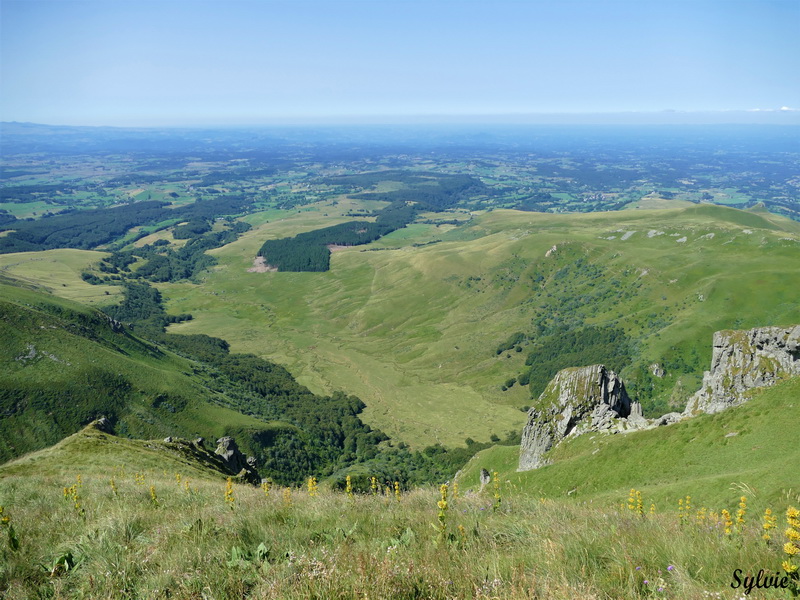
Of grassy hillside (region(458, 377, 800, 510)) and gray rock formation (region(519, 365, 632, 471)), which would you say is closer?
grassy hillside (region(458, 377, 800, 510))

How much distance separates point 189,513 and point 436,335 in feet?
515

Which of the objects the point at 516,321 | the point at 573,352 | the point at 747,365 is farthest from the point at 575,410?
the point at 516,321

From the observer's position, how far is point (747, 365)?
50562 millimetres

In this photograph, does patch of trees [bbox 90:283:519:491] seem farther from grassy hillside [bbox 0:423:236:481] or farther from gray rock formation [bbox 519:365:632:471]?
grassy hillside [bbox 0:423:236:481]

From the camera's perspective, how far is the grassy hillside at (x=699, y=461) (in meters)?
Answer: 23.9

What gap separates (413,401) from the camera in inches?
5022

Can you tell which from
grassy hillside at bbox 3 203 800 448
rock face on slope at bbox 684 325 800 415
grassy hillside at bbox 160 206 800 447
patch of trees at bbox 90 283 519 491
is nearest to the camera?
rock face on slope at bbox 684 325 800 415

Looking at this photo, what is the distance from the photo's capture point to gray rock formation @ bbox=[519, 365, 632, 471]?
52.4m

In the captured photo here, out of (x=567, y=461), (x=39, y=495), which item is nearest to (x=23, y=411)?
(x=39, y=495)

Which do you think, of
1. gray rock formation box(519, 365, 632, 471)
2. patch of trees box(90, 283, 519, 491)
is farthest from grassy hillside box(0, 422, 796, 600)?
patch of trees box(90, 283, 519, 491)

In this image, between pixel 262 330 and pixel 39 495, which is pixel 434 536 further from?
pixel 262 330

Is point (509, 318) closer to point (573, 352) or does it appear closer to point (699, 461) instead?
point (573, 352)

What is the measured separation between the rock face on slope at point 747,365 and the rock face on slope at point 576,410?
26.7ft

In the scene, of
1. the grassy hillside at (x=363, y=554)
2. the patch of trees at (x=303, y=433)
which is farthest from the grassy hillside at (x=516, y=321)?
the grassy hillside at (x=363, y=554)
